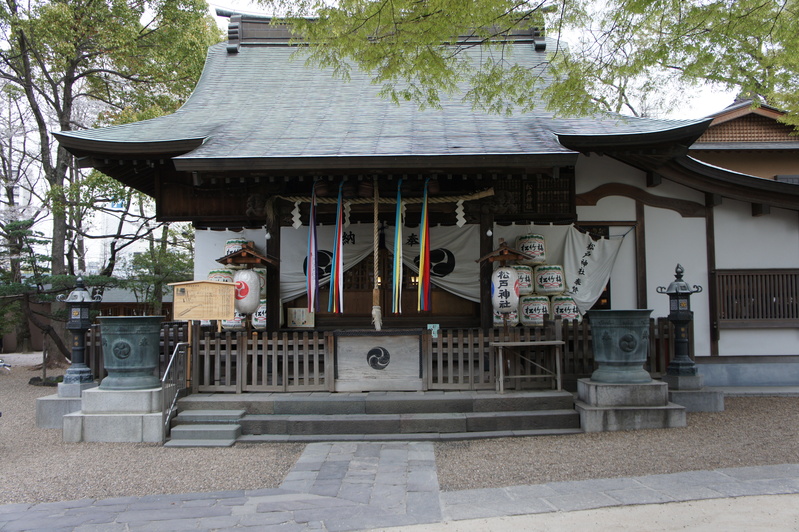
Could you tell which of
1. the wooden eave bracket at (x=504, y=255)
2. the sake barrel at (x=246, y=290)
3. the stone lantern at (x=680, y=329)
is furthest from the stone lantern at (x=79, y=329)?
the stone lantern at (x=680, y=329)

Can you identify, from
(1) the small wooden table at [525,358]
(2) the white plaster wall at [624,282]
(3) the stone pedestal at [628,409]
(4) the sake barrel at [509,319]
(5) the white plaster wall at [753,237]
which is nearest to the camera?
(3) the stone pedestal at [628,409]

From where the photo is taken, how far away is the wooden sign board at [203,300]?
26.9 ft

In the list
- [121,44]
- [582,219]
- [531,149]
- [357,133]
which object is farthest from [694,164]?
Result: [121,44]

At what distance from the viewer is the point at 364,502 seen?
5078 mm

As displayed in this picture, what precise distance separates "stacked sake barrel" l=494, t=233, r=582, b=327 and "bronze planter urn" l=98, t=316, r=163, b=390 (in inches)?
217

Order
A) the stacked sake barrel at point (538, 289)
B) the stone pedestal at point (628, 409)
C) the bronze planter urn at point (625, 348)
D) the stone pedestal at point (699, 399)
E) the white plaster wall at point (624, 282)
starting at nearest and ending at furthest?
the stone pedestal at point (628, 409) < the bronze planter urn at point (625, 348) < the stone pedestal at point (699, 399) < the stacked sake barrel at point (538, 289) < the white plaster wall at point (624, 282)

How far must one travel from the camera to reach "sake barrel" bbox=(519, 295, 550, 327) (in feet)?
31.8

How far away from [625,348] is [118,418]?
22.4 ft

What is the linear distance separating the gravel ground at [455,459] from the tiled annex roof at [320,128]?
4101mm

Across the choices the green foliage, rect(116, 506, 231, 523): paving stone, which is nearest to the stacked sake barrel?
rect(116, 506, 231, 523): paving stone

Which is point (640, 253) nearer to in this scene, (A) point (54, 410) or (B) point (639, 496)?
(B) point (639, 496)

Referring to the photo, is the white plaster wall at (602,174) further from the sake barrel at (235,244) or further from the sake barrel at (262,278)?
the sake barrel at (235,244)

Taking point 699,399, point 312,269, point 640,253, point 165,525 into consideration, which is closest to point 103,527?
point 165,525

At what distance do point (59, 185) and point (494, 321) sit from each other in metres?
13.3
